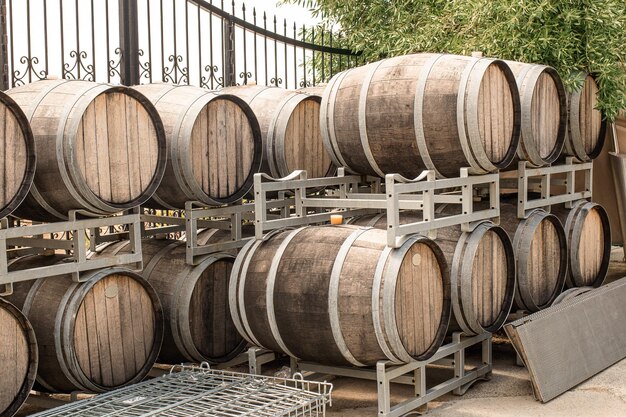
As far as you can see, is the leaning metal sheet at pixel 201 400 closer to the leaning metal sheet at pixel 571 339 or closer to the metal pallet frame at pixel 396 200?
the metal pallet frame at pixel 396 200

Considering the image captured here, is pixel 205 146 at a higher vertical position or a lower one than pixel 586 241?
higher

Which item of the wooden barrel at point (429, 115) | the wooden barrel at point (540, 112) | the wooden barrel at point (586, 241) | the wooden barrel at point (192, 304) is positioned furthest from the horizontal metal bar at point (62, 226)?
the wooden barrel at point (586, 241)

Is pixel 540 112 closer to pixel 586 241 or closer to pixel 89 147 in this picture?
pixel 586 241

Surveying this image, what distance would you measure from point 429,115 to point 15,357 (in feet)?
9.22

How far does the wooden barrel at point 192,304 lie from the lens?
5.70m

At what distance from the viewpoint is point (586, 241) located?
7.26 metres

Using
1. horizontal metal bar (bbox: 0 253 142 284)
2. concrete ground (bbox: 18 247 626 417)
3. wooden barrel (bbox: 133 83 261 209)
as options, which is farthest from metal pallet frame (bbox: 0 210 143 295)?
concrete ground (bbox: 18 247 626 417)

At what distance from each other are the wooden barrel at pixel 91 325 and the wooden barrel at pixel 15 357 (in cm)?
21

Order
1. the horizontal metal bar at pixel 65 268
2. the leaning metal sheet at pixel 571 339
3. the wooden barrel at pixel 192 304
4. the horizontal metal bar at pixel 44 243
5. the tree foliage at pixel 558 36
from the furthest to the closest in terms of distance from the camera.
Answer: the tree foliage at pixel 558 36
the wooden barrel at pixel 192 304
the leaning metal sheet at pixel 571 339
the horizontal metal bar at pixel 44 243
the horizontal metal bar at pixel 65 268

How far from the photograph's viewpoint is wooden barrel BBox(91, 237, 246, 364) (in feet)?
18.7

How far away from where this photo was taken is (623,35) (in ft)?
25.4

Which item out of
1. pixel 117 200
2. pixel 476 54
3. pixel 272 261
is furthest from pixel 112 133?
pixel 476 54

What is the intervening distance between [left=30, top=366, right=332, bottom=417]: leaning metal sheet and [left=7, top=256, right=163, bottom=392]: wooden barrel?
192mm

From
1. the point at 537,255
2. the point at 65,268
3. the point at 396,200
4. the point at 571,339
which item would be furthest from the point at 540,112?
the point at 65,268
